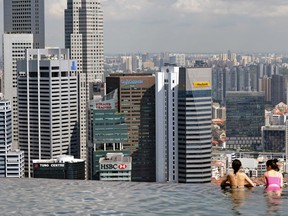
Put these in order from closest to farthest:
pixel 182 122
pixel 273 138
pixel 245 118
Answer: pixel 182 122
pixel 273 138
pixel 245 118

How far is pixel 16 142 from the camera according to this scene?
22891 millimetres

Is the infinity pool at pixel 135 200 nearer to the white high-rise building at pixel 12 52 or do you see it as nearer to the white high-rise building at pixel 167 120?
the white high-rise building at pixel 167 120

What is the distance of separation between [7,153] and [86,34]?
41.6 ft

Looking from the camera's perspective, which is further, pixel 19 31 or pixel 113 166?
pixel 19 31

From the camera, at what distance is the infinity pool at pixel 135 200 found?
181 inches

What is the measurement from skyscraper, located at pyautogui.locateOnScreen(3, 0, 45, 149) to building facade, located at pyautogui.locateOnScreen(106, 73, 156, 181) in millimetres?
4971

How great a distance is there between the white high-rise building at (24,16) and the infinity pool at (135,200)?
23.8 m

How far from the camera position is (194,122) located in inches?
849

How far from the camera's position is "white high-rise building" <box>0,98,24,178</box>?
19.8 meters

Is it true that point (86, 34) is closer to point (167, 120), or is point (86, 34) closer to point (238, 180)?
Result: point (167, 120)

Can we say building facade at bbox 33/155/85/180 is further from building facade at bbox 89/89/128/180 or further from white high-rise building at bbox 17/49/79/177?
white high-rise building at bbox 17/49/79/177

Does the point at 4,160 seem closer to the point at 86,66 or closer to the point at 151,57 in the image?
the point at 151,57

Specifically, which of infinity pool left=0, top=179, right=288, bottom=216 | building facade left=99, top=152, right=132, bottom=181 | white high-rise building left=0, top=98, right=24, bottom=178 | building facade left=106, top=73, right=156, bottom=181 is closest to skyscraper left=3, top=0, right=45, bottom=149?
white high-rise building left=0, top=98, right=24, bottom=178

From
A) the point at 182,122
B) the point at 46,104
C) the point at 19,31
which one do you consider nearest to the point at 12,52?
the point at 19,31
